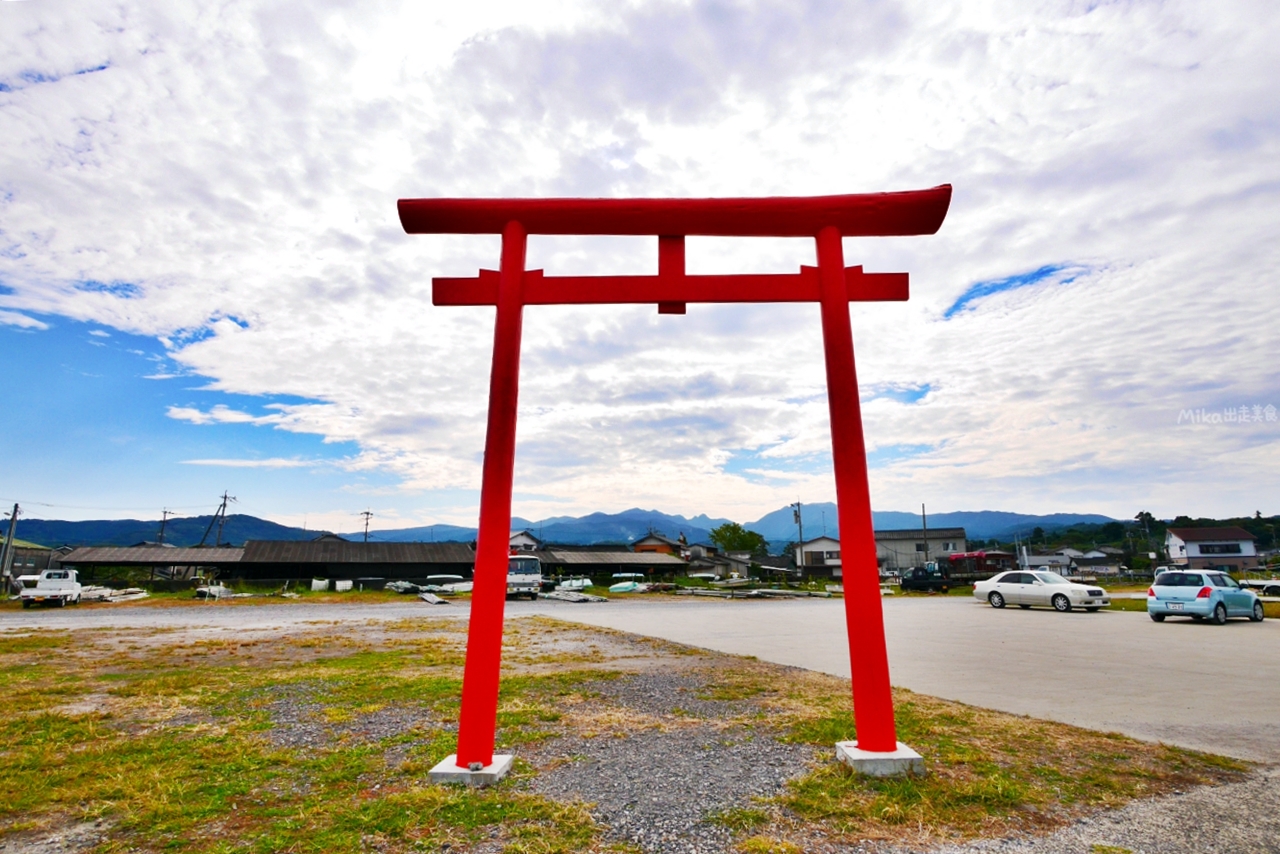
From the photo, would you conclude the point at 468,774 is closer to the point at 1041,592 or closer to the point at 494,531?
the point at 494,531

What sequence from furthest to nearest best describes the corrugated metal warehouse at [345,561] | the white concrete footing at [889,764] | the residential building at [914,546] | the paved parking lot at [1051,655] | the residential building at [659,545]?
the residential building at [659,545], the residential building at [914,546], the corrugated metal warehouse at [345,561], the paved parking lot at [1051,655], the white concrete footing at [889,764]

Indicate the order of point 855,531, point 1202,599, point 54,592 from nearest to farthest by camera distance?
point 855,531
point 1202,599
point 54,592

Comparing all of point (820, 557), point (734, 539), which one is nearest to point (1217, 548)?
point (820, 557)

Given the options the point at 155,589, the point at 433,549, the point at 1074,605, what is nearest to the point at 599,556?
the point at 433,549

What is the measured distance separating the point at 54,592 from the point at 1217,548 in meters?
85.9

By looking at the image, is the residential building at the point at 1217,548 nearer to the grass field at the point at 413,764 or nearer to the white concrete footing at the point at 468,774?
the grass field at the point at 413,764

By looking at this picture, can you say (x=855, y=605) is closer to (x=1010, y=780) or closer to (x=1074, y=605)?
(x=1010, y=780)

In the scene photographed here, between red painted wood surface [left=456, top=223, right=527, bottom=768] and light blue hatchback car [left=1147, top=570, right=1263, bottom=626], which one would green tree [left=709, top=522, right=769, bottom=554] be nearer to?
light blue hatchback car [left=1147, top=570, right=1263, bottom=626]

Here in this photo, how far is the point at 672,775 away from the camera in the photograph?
440cm

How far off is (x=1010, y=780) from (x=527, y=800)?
3.11 m

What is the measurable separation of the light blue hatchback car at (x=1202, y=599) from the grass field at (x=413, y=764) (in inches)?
509

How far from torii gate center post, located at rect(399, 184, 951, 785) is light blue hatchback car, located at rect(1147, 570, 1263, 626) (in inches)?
628

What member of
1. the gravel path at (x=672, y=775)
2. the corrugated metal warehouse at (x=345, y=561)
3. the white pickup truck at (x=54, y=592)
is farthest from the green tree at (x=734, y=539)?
the gravel path at (x=672, y=775)

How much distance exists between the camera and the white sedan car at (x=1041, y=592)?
19875 mm
